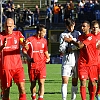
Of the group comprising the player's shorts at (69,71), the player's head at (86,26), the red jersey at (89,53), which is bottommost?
the player's shorts at (69,71)

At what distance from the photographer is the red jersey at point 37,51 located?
15.8m

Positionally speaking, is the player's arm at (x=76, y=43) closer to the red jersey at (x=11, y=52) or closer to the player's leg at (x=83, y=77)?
the player's leg at (x=83, y=77)

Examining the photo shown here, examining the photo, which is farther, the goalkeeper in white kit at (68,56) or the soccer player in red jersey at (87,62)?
the goalkeeper in white kit at (68,56)

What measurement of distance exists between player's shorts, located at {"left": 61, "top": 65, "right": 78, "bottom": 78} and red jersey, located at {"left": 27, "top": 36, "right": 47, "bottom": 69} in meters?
0.73

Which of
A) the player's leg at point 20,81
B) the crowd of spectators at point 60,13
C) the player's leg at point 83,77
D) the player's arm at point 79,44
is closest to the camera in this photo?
the player's leg at point 20,81

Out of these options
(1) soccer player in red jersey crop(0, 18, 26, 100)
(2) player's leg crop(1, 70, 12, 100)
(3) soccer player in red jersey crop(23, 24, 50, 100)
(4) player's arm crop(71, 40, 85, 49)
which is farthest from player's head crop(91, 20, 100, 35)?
(2) player's leg crop(1, 70, 12, 100)

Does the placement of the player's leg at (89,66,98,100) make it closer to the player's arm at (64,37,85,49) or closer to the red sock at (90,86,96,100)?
the red sock at (90,86,96,100)

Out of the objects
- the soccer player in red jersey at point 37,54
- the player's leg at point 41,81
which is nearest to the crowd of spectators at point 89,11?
the soccer player in red jersey at point 37,54

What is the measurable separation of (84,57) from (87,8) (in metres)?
30.5

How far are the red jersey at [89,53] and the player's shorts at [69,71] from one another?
1.60 ft

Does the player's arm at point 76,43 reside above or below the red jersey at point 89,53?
above

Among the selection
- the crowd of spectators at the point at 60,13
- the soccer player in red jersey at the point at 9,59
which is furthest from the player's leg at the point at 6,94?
the crowd of spectators at the point at 60,13

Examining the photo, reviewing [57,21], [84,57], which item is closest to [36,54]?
[84,57]

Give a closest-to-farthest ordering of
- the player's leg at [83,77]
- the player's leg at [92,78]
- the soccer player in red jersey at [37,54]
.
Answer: the player's leg at [83,77] < the player's leg at [92,78] < the soccer player in red jersey at [37,54]
